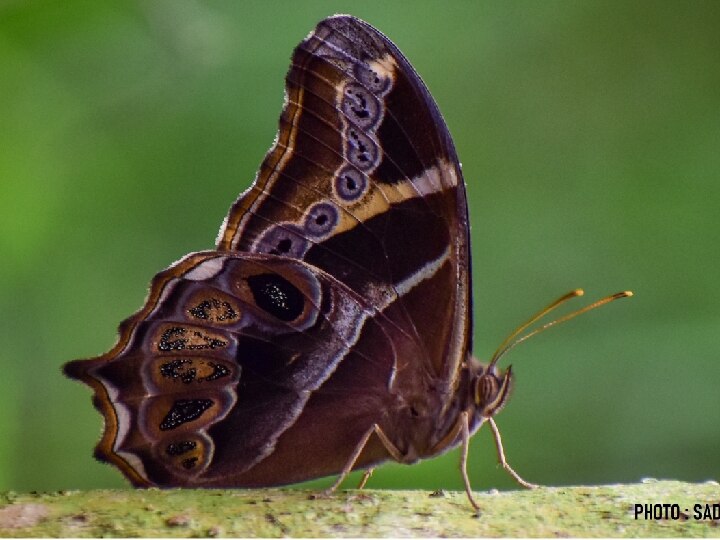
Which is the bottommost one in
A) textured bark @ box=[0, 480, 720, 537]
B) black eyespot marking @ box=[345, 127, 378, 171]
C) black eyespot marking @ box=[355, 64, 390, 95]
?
textured bark @ box=[0, 480, 720, 537]

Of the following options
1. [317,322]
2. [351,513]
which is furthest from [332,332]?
[351,513]

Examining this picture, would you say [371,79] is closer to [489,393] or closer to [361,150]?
[361,150]

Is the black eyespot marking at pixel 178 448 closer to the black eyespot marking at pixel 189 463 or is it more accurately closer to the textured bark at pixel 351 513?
the black eyespot marking at pixel 189 463

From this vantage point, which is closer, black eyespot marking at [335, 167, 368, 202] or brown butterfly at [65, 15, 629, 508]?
brown butterfly at [65, 15, 629, 508]

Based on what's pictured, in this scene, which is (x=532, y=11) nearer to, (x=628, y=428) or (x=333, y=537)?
(x=628, y=428)

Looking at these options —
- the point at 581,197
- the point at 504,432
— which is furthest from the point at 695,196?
the point at 504,432

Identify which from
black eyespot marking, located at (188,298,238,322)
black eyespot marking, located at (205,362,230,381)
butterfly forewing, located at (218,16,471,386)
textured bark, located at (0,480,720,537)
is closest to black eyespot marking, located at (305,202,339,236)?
butterfly forewing, located at (218,16,471,386)

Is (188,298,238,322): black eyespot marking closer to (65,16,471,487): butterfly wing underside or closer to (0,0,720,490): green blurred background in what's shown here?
(65,16,471,487): butterfly wing underside
